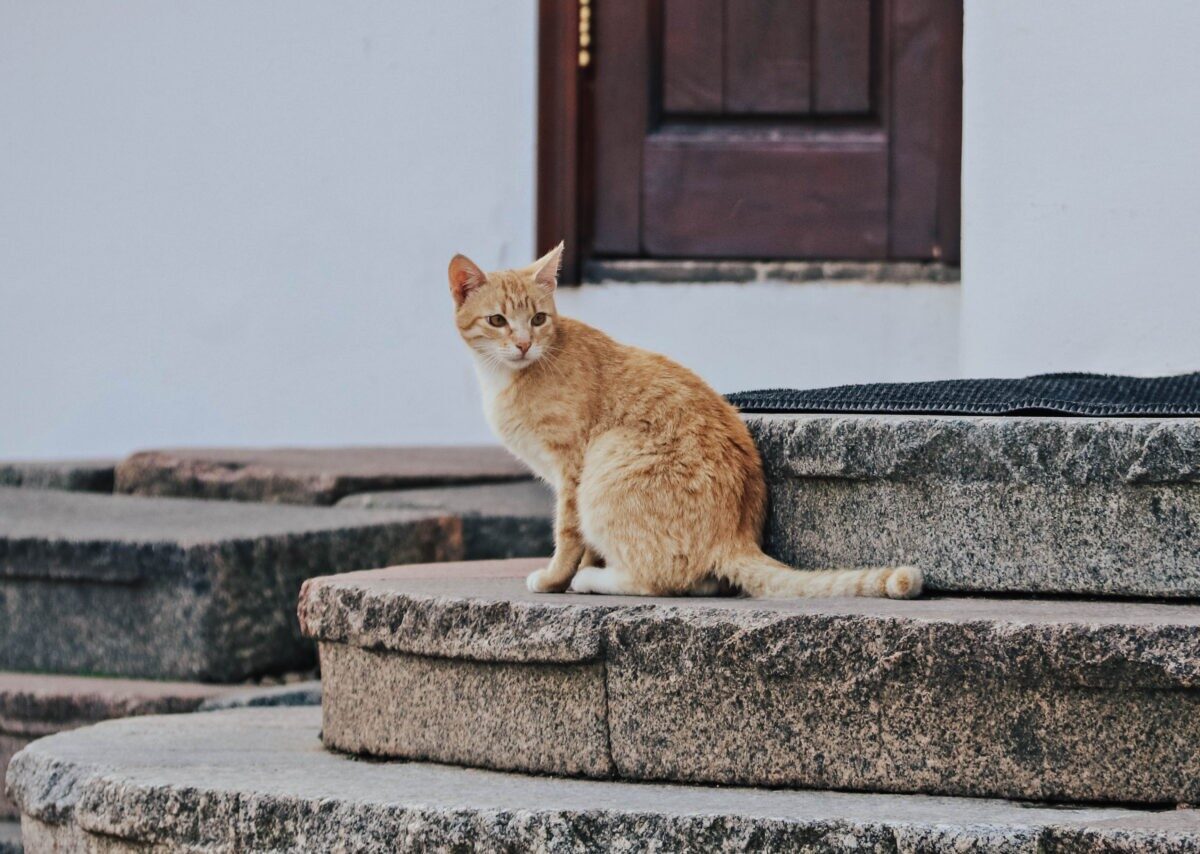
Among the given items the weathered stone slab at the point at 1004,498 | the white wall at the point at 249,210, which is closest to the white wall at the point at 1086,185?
the weathered stone slab at the point at 1004,498

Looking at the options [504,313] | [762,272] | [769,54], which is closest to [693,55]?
[769,54]

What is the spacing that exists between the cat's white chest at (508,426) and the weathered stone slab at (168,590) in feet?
3.48

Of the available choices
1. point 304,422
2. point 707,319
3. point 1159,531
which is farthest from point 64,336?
point 1159,531

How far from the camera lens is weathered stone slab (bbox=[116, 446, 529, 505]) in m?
4.48

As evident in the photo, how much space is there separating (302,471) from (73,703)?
1067 millimetres

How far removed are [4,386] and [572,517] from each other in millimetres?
2920

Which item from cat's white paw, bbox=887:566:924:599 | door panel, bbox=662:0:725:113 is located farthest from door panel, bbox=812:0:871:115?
cat's white paw, bbox=887:566:924:599

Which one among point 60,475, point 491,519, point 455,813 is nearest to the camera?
point 455,813

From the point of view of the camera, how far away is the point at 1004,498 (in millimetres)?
2564

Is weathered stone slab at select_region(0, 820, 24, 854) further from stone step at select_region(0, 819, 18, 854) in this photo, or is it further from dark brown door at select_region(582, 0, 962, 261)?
dark brown door at select_region(582, 0, 962, 261)

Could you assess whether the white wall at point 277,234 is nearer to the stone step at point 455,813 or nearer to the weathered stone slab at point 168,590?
the weathered stone slab at point 168,590

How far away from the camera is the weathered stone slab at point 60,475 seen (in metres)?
4.85

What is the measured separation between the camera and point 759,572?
103 inches

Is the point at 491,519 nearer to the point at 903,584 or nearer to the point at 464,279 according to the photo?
the point at 464,279
